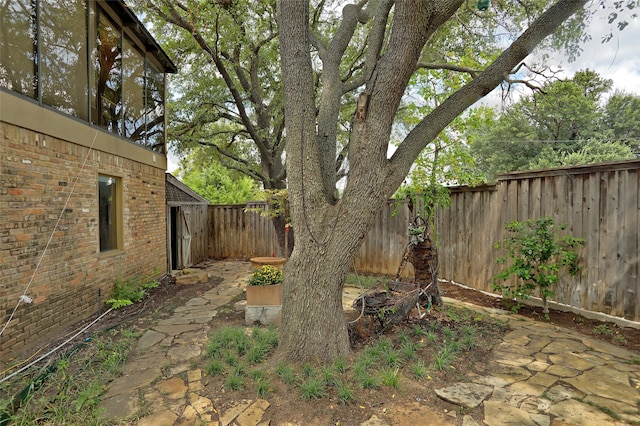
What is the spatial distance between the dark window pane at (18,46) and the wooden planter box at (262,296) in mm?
3473

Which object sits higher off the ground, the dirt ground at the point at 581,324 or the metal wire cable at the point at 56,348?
the dirt ground at the point at 581,324

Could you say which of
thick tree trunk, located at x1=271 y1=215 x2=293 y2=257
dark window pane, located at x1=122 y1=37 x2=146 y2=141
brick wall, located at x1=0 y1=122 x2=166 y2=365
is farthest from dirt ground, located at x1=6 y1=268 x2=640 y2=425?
thick tree trunk, located at x1=271 y1=215 x2=293 y2=257

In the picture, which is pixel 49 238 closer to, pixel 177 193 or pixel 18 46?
pixel 18 46

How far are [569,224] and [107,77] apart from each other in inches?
287

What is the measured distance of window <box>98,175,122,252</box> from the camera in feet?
16.7

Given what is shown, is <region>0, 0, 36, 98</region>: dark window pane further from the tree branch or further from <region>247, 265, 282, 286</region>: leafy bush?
the tree branch

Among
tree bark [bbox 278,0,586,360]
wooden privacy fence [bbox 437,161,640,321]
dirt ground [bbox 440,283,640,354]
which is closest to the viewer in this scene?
tree bark [bbox 278,0,586,360]

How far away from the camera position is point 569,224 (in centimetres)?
424

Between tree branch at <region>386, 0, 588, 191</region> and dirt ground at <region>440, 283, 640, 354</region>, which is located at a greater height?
tree branch at <region>386, 0, 588, 191</region>

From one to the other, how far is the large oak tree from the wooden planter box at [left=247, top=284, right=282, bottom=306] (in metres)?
1.40

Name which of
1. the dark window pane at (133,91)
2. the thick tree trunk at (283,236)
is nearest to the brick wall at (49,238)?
the dark window pane at (133,91)

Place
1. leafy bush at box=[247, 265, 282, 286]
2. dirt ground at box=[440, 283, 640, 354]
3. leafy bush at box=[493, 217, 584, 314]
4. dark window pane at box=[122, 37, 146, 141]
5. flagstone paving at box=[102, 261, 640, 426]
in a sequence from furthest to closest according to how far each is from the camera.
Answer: dark window pane at box=[122, 37, 146, 141] → leafy bush at box=[247, 265, 282, 286] → leafy bush at box=[493, 217, 584, 314] → dirt ground at box=[440, 283, 640, 354] → flagstone paving at box=[102, 261, 640, 426]

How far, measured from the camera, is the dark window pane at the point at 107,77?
16.4ft

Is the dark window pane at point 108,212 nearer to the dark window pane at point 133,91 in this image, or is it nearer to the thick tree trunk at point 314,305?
the dark window pane at point 133,91
